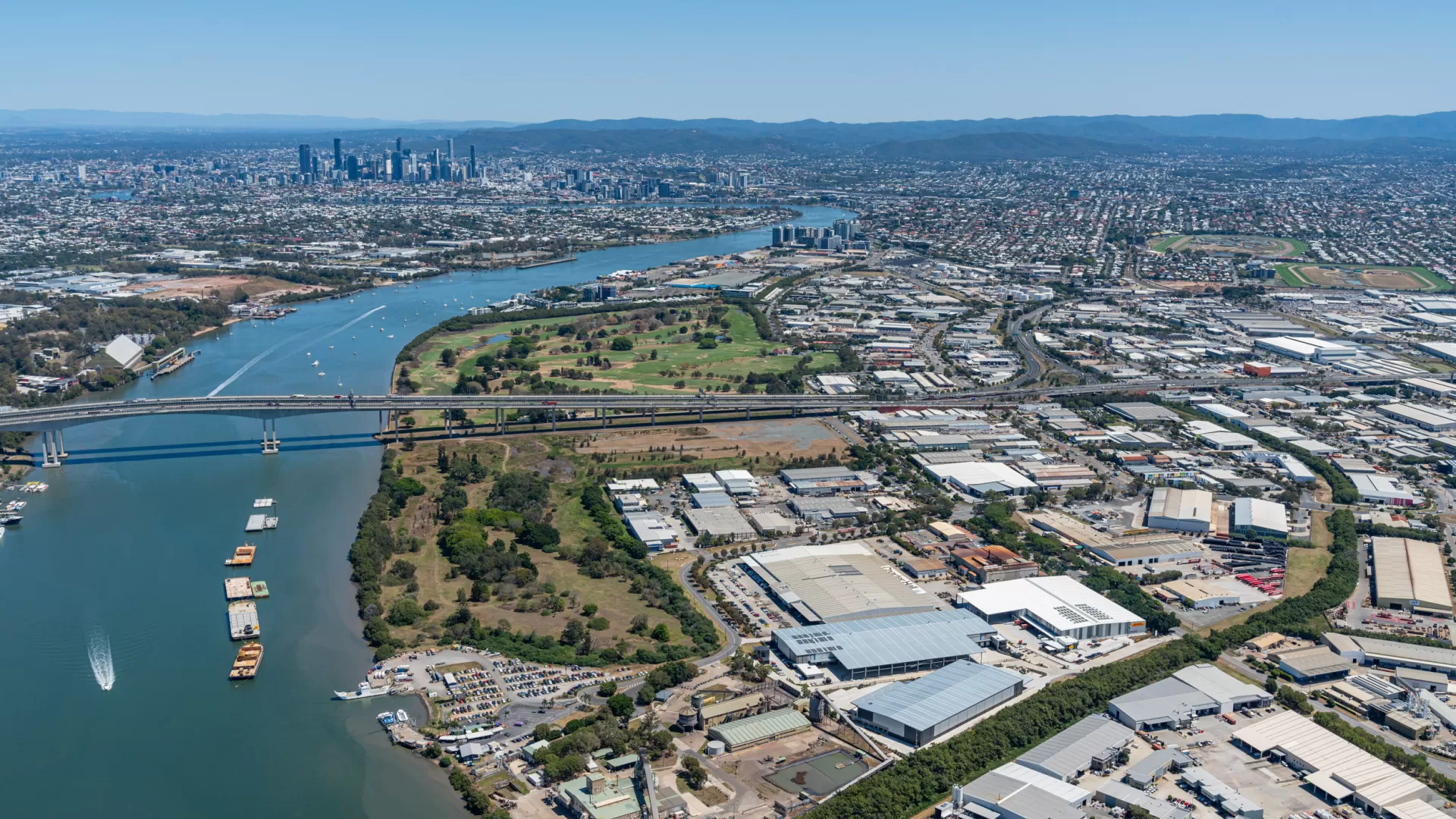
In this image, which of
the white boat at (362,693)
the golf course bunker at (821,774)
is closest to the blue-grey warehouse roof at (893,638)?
the golf course bunker at (821,774)

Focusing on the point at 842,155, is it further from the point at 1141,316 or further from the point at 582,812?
the point at 582,812

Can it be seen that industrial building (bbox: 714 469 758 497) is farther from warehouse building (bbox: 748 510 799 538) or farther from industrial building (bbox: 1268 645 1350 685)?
industrial building (bbox: 1268 645 1350 685)

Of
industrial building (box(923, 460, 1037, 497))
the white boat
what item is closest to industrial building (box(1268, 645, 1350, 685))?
industrial building (box(923, 460, 1037, 497))

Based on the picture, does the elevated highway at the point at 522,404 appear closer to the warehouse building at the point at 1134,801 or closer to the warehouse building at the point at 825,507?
the warehouse building at the point at 825,507

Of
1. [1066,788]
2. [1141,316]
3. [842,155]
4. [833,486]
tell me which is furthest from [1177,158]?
[1066,788]

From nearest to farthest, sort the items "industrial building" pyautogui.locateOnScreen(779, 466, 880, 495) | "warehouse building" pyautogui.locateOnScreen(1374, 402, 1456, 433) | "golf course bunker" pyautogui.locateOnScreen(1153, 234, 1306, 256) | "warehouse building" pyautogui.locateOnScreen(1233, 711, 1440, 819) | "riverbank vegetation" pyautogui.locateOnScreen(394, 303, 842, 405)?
"warehouse building" pyautogui.locateOnScreen(1233, 711, 1440, 819) < "industrial building" pyautogui.locateOnScreen(779, 466, 880, 495) < "warehouse building" pyautogui.locateOnScreen(1374, 402, 1456, 433) < "riverbank vegetation" pyautogui.locateOnScreen(394, 303, 842, 405) < "golf course bunker" pyautogui.locateOnScreen(1153, 234, 1306, 256)

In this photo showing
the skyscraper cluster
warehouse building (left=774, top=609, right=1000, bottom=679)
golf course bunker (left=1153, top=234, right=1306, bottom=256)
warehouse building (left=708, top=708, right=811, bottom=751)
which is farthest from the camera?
the skyscraper cluster
